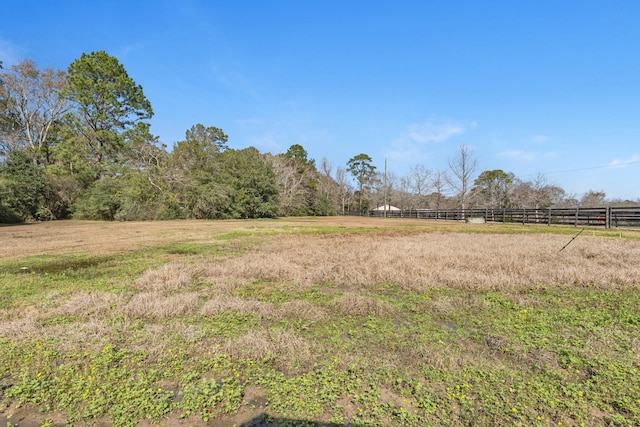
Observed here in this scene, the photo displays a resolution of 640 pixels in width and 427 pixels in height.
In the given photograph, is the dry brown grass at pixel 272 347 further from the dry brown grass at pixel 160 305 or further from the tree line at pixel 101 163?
the tree line at pixel 101 163

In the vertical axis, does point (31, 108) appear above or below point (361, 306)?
above

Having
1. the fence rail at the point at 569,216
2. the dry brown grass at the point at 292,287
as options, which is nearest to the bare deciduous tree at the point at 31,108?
the dry brown grass at the point at 292,287

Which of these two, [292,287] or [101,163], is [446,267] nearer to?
[292,287]

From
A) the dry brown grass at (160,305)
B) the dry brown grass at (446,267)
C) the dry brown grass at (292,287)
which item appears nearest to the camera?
the dry brown grass at (292,287)

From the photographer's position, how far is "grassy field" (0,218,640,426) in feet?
6.45

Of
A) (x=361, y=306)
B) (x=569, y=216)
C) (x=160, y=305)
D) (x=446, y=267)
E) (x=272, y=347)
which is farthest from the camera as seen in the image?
(x=569, y=216)

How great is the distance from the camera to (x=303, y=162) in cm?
5522

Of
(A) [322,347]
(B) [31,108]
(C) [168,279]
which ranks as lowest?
(A) [322,347]

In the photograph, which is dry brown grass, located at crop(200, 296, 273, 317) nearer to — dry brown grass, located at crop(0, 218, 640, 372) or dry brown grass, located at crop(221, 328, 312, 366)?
dry brown grass, located at crop(0, 218, 640, 372)

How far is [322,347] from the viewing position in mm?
2824

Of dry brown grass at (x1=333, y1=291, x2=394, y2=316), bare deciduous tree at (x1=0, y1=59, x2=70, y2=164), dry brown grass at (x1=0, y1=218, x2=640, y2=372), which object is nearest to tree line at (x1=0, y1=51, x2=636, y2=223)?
bare deciduous tree at (x1=0, y1=59, x2=70, y2=164)

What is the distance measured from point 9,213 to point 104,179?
24.9ft

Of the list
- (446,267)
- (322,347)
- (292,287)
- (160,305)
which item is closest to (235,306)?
(160,305)

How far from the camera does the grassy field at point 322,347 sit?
1.97 metres
